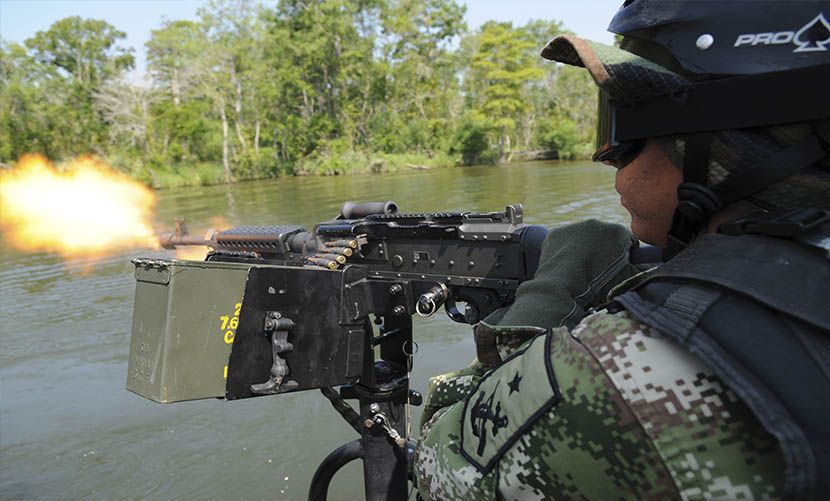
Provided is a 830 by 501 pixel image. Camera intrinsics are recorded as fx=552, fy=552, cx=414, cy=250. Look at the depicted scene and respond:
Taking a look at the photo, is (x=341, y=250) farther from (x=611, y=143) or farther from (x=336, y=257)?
(x=611, y=143)

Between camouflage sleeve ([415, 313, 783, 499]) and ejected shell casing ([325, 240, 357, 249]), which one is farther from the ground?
ejected shell casing ([325, 240, 357, 249])

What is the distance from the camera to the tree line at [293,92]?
145 feet

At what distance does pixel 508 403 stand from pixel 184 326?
1302 millimetres

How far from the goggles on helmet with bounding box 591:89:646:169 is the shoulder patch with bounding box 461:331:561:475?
489mm

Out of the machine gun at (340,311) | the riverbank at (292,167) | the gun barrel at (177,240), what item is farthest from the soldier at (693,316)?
the riverbank at (292,167)

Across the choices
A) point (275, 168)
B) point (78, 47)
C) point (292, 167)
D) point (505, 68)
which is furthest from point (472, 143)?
point (78, 47)

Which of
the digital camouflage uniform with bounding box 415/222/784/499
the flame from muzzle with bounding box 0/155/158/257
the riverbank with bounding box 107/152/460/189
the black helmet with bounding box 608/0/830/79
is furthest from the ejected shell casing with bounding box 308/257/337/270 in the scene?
the riverbank with bounding box 107/152/460/189

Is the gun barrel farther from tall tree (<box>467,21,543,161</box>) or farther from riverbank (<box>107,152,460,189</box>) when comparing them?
tall tree (<box>467,21,543,161</box>)

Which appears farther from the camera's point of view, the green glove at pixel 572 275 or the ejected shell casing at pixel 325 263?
the ejected shell casing at pixel 325 263

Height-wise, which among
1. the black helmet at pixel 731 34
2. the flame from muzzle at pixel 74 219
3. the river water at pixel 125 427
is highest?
the black helmet at pixel 731 34

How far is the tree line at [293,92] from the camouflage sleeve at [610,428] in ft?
137

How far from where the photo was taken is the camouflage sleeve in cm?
85

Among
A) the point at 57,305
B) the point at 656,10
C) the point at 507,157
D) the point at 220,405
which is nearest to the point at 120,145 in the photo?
the point at 507,157

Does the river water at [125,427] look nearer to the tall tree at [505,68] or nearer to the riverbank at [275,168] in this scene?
Result: the riverbank at [275,168]
